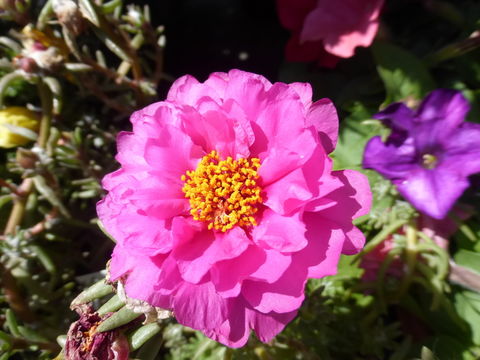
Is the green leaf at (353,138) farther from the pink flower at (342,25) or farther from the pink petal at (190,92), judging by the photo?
the pink petal at (190,92)

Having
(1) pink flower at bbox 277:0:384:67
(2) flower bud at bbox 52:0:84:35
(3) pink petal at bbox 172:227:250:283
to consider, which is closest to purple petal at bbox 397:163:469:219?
(1) pink flower at bbox 277:0:384:67

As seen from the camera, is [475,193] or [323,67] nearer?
[475,193]

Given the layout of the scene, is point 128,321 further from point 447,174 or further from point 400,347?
point 447,174

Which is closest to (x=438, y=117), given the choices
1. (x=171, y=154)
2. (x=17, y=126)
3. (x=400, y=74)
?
(x=400, y=74)

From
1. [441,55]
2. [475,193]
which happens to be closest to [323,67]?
[441,55]

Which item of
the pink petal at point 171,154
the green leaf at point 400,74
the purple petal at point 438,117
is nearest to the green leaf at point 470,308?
the purple petal at point 438,117

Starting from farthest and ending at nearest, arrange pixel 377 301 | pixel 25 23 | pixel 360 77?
1. pixel 360 77
2. pixel 377 301
3. pixel 25 23

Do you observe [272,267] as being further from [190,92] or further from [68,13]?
[68,13]
